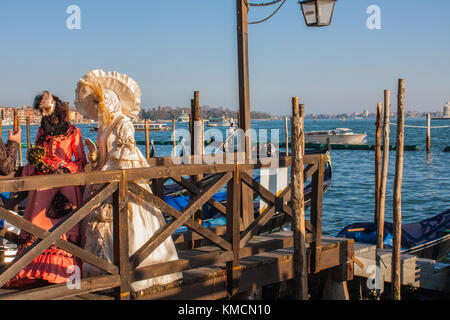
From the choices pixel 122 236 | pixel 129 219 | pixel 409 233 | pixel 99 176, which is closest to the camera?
pixel 99 176

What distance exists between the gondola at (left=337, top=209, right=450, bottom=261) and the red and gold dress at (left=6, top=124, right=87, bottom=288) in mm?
5659

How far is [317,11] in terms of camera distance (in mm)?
5012

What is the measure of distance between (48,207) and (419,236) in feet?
22.0

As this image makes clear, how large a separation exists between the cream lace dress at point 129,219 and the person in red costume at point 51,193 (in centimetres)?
14

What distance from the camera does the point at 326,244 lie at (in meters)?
5.04

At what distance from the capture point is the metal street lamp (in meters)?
4.99

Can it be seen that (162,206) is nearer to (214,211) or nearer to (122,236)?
(122,236)

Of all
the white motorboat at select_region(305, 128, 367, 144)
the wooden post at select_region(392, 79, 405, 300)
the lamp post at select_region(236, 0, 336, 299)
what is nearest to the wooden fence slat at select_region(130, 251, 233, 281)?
the lamp post at select_region(236, 0, 336, 299)

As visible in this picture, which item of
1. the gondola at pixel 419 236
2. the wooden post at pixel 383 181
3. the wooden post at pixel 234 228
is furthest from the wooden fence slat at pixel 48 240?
the gondola at pixel 419 236

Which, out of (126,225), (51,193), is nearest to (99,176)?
(126,225)

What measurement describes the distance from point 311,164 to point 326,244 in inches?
36.6
